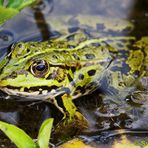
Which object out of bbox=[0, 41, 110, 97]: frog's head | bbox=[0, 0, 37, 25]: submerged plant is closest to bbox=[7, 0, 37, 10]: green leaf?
bbox=[0, 0, 37, 25]: submerged plant

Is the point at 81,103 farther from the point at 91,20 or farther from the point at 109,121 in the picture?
the point at 91,20

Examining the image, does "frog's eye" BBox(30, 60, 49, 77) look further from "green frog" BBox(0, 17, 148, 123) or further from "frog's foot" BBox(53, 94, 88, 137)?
"frog's foot" BBox(53, 94, 88, 137)

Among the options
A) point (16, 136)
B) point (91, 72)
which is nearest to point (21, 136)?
point (16, 136)

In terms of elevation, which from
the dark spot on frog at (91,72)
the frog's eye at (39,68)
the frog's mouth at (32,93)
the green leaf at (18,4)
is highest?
the green leaf at (18,4)

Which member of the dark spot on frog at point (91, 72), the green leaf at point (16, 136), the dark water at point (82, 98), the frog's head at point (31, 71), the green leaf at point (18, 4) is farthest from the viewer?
the dark spot on frog at point (91, 72)

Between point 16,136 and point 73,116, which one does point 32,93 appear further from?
point 16,136

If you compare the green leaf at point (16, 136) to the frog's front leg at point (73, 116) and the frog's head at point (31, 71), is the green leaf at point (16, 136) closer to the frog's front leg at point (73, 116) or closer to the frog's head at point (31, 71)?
the frog's head at point (31, 71)

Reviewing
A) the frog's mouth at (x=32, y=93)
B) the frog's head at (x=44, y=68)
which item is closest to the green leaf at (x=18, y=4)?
the frog's head at (x=44, y=68)
